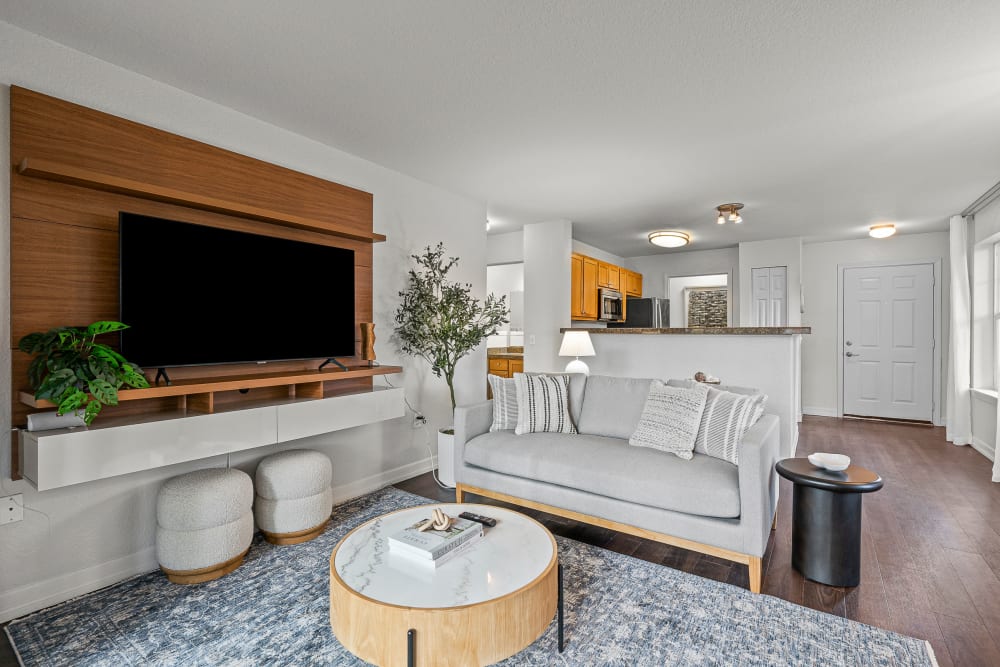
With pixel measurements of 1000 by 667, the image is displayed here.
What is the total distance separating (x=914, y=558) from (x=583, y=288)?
394 centimetres

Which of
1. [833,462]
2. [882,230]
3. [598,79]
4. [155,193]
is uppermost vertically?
[598,79]

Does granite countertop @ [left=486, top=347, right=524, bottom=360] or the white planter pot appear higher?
granite countertop @ [left=486, top=347, right=524, bottom=360]

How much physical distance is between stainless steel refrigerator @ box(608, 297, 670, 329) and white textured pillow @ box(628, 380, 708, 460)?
358 centimetres

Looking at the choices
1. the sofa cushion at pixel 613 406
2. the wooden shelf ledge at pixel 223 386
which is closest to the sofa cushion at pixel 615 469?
the sofa cushion at pixel 613 406

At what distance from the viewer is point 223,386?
2.44 m

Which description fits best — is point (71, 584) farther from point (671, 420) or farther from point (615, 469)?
point (671, 420)

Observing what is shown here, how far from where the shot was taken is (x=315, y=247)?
3061 mm

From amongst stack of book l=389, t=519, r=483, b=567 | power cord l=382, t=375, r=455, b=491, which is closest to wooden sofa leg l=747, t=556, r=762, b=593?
stack of book l=389, t=519, r=483, b=567

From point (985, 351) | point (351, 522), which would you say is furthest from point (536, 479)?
point (985, 351)

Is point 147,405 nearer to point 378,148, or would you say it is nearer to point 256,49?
point 256,49

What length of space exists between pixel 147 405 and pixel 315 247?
1.23m

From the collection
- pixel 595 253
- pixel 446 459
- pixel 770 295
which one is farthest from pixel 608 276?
pixel 446 459

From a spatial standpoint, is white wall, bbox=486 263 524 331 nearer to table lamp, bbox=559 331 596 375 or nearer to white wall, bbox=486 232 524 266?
white wall, bbox=486 232 524 266

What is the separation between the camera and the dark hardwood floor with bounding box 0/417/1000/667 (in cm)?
197
